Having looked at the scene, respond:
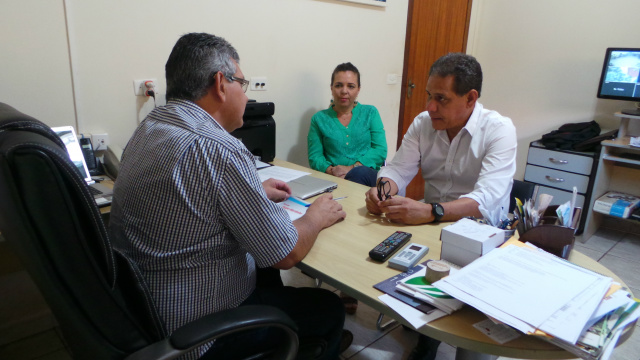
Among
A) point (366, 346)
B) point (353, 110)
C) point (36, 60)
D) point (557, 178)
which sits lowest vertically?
point (366, 346)

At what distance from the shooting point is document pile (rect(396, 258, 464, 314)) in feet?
3.08

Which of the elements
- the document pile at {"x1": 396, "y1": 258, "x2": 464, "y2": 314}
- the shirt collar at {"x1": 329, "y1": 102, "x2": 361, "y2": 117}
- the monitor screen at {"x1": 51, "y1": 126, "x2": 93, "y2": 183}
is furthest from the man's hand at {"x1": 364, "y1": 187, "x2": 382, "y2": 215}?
the shirt collar at {"x1": 329, "y1": 102, "x2": 361, "y2": 117}

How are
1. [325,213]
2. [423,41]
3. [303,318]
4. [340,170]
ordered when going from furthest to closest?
1. [423,41]
2. [340,170]
3. [325,213]
4. [303,318]

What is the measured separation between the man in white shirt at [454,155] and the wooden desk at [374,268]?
0.08m

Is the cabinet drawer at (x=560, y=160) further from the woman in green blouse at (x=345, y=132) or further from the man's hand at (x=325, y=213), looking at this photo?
the man's hand at (x=325, y=213)

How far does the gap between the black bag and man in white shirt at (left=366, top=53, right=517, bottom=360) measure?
1.76m

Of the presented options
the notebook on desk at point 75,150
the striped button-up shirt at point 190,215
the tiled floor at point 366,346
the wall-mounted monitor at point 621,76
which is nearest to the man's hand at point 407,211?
the striped button-up shirt at point 190,215

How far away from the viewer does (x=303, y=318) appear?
1.21 metres

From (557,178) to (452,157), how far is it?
183 centimetres

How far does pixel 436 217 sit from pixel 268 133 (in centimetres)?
122

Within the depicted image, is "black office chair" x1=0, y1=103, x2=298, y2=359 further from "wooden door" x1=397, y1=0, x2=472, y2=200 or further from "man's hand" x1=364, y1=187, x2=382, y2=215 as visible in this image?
"wooden door" x1=397, y1=0, x2=472, y2=200

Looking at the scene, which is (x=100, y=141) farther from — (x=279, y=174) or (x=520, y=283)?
(x=520, y=283)

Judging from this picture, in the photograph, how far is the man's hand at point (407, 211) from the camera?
1431mm

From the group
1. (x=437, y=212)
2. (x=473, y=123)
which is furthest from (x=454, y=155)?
(x=437, y=212)
